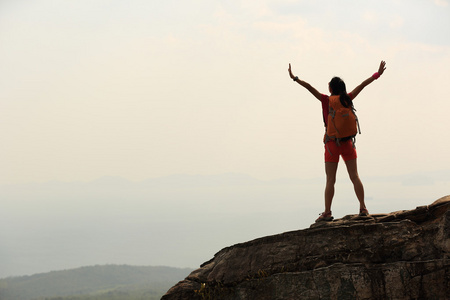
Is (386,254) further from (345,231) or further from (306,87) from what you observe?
(306,87)

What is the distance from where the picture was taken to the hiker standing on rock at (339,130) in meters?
18.1

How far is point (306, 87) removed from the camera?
1858cm

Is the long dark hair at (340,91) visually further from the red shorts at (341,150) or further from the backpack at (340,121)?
the red shorts at (341,150)

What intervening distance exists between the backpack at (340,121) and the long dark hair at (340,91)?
137 millimetres

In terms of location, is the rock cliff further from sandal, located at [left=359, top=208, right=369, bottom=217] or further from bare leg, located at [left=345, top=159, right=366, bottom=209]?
bare leg, located at [left=345, top=159, right=366, bottom=209]

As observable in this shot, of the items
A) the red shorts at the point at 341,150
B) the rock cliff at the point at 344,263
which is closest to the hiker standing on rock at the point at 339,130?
the red shorts at the point at 341,150

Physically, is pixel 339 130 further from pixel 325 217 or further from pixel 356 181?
pixel 325 217

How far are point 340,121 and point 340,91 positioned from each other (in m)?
1.15

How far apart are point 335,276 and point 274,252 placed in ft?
7.83

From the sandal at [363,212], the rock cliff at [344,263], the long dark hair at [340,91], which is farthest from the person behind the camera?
the sandal at [363,212]

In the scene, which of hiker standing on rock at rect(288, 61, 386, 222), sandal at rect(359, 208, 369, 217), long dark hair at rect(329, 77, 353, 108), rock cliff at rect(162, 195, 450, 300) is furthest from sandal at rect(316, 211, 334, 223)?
long dark hair at rect(329, 77, 353, 108)

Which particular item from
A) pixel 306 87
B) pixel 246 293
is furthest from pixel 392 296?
→ pixel 306 87

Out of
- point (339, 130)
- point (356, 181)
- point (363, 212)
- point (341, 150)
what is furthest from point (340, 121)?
point (363, 212)

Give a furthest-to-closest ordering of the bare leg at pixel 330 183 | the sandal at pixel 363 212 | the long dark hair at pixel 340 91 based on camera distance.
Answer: the bare leg at pixel 330 183
the sandal at pixel 363 212
the long dark hair at pixel 340 91
